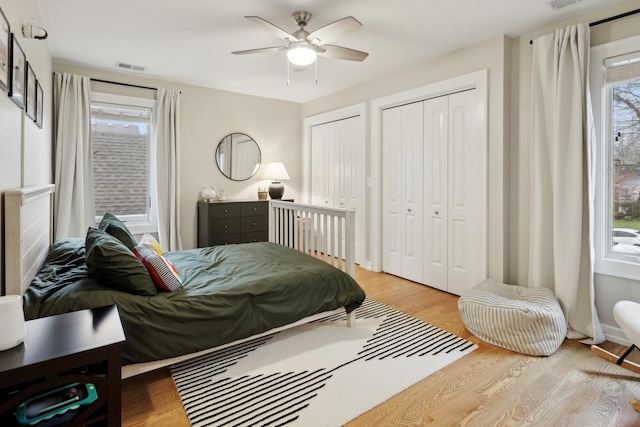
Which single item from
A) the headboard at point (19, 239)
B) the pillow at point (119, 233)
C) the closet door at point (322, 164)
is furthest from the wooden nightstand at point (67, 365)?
the closet door at point (322, 164)

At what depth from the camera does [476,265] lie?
3240mm

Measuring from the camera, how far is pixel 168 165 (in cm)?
426

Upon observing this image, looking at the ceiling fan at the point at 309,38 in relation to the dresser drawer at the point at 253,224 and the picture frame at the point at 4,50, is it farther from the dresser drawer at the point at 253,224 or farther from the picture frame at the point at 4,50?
the dresser drawer at the point at 253,224

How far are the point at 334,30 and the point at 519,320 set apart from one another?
2.37 meters

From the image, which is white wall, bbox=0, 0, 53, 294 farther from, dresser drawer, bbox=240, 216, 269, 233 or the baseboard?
the baseboard

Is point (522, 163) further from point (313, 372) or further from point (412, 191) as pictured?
point (313, 372)

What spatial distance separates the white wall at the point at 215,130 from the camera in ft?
14.6

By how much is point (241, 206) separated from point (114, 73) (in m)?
2.14

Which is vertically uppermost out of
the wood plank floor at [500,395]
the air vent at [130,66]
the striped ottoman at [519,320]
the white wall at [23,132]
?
the air vent at [130,66]

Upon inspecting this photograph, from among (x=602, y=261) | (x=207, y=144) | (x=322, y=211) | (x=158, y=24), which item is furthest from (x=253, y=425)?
(x=207, y=144)

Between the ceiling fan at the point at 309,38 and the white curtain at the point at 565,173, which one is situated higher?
the ceiling fan at the point at 309,38

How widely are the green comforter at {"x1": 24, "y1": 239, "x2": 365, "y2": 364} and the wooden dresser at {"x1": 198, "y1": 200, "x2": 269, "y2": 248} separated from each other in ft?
5.23

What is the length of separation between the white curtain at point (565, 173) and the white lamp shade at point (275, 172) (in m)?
3.21

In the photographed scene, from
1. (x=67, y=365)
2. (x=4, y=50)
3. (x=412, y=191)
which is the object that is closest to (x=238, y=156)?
(x=412, y=191)
